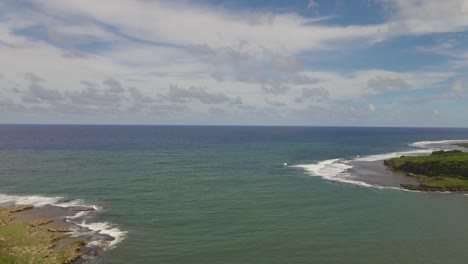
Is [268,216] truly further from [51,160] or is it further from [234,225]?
[51,160]

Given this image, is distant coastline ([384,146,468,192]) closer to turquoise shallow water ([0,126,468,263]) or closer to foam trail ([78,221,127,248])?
turquoise shallow water ([0,126,468,263])

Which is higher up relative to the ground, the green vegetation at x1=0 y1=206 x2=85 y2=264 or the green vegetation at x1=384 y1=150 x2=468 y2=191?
the green vegetation at x1=384 y1=150 x2=468 y2=191

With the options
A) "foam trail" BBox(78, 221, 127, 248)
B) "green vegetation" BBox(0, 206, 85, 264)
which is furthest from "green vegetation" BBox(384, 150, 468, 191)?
"green vegetation" BBox(0, 206, 85, 264)

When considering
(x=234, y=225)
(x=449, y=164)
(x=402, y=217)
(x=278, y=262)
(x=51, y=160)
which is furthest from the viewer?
(x=51, y=160)

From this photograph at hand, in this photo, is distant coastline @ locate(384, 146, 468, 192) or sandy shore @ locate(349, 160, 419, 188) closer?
distant coastline @ locate(384, 146, 468, 192)

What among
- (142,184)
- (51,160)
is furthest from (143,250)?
(51,160)

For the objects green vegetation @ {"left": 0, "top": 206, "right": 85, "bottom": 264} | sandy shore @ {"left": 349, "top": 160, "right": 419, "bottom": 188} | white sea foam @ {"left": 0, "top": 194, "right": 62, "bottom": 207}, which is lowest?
green vegetation @ {"left": 0, "top": 206, "right": 85, "bottom": 264}

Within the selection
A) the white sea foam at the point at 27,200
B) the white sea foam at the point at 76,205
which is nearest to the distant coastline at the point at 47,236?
the white sea foam at the point at 76,205
